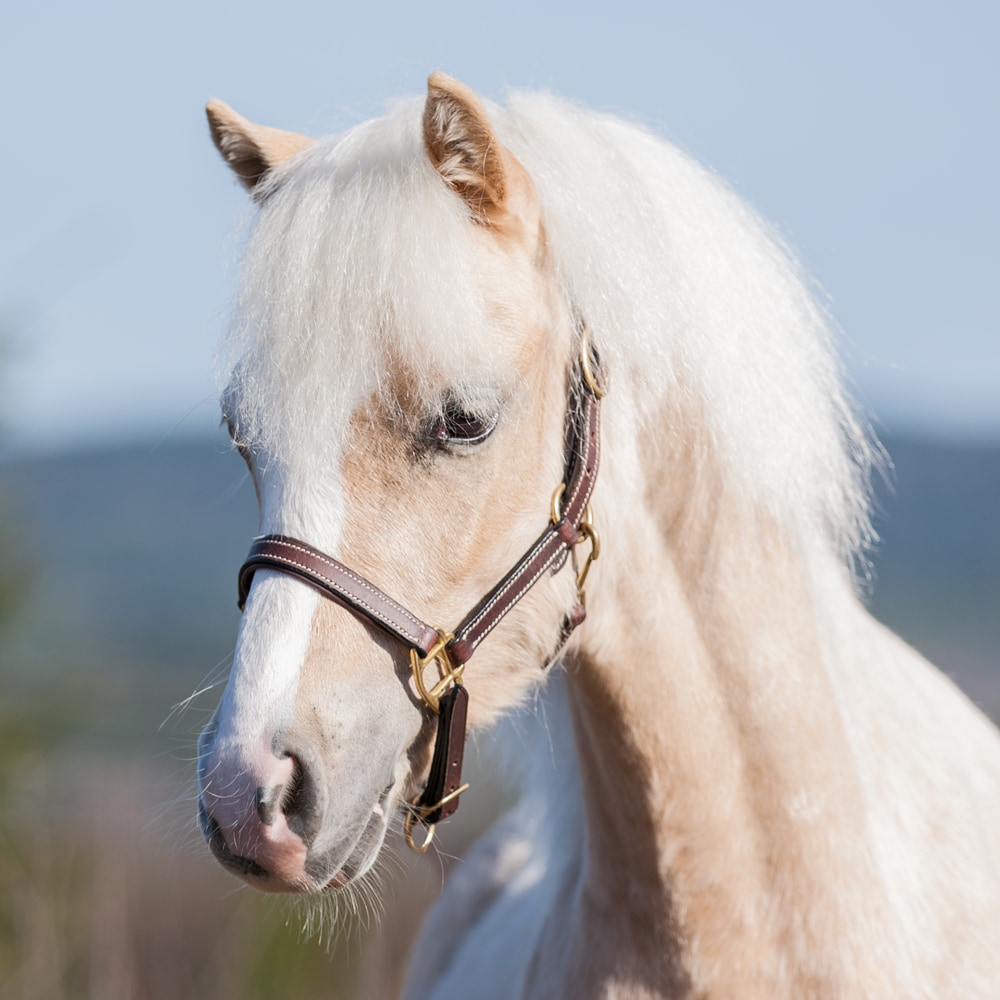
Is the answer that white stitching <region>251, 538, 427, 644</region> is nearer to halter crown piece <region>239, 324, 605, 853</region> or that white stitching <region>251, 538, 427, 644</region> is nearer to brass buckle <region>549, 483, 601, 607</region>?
halter crown piece <region>239, 324, 605, 853</region>

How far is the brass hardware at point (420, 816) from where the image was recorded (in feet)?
6.66

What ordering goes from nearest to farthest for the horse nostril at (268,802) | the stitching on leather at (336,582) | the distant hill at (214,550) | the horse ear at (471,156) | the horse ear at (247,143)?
1. the horse nostril at (268,802)
2. the stitching on leather at (336,582)
3. the horse ear at (471,156)
4. the horse ear at (247,143)
5. the distant hill at (214,550)

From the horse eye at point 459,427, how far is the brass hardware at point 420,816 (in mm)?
635

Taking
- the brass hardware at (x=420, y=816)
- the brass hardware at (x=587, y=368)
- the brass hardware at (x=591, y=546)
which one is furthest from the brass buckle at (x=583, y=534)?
the brass hardware at (x=420, y=816)

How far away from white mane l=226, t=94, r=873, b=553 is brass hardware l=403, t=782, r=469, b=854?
0.69 meters

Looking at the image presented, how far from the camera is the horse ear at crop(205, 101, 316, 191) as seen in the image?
2334mm

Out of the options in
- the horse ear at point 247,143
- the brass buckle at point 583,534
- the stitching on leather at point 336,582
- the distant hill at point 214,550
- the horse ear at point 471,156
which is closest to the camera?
the stitching on leather at point 336,582

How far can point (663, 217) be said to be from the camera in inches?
85.5

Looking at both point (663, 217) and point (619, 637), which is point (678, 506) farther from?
point (663, 217)

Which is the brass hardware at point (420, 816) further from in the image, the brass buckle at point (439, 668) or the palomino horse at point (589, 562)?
the brass buckle at point (439, 668)

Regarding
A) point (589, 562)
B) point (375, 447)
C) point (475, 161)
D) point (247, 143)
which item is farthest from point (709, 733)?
point (247, 143)

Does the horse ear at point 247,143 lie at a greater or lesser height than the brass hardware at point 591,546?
greater

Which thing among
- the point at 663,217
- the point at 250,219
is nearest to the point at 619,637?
the point at 663,217

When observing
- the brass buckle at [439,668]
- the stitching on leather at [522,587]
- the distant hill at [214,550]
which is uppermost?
the stitching on leather at [522,587]
